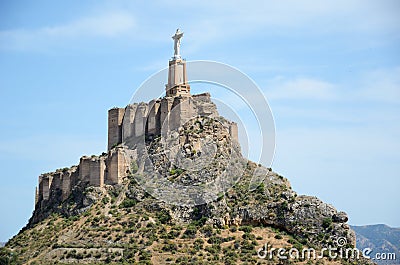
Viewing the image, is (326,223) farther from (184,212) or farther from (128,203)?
(128,203)

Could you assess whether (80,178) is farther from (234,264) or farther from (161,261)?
(234,264)

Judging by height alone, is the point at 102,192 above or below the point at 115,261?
above

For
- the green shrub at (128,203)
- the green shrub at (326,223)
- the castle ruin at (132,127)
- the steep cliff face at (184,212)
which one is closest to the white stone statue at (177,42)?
the castle ruin at (132,127)

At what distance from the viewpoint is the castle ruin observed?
67.6 metres

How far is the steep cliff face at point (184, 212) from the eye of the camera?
197ft

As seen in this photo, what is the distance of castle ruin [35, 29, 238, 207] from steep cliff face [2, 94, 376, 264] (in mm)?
363

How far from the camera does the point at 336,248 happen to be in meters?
60.4

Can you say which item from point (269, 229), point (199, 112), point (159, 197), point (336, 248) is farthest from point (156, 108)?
point (336, 248)

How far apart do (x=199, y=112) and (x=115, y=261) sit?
60.2 ft

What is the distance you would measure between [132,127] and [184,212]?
12117 mm

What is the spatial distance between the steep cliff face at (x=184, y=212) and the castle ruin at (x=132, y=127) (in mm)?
363

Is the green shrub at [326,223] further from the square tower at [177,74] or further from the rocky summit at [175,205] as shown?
the square tower at [177,74]

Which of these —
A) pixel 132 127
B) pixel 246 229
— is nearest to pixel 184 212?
pixel 246 229

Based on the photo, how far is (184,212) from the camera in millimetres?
63750
